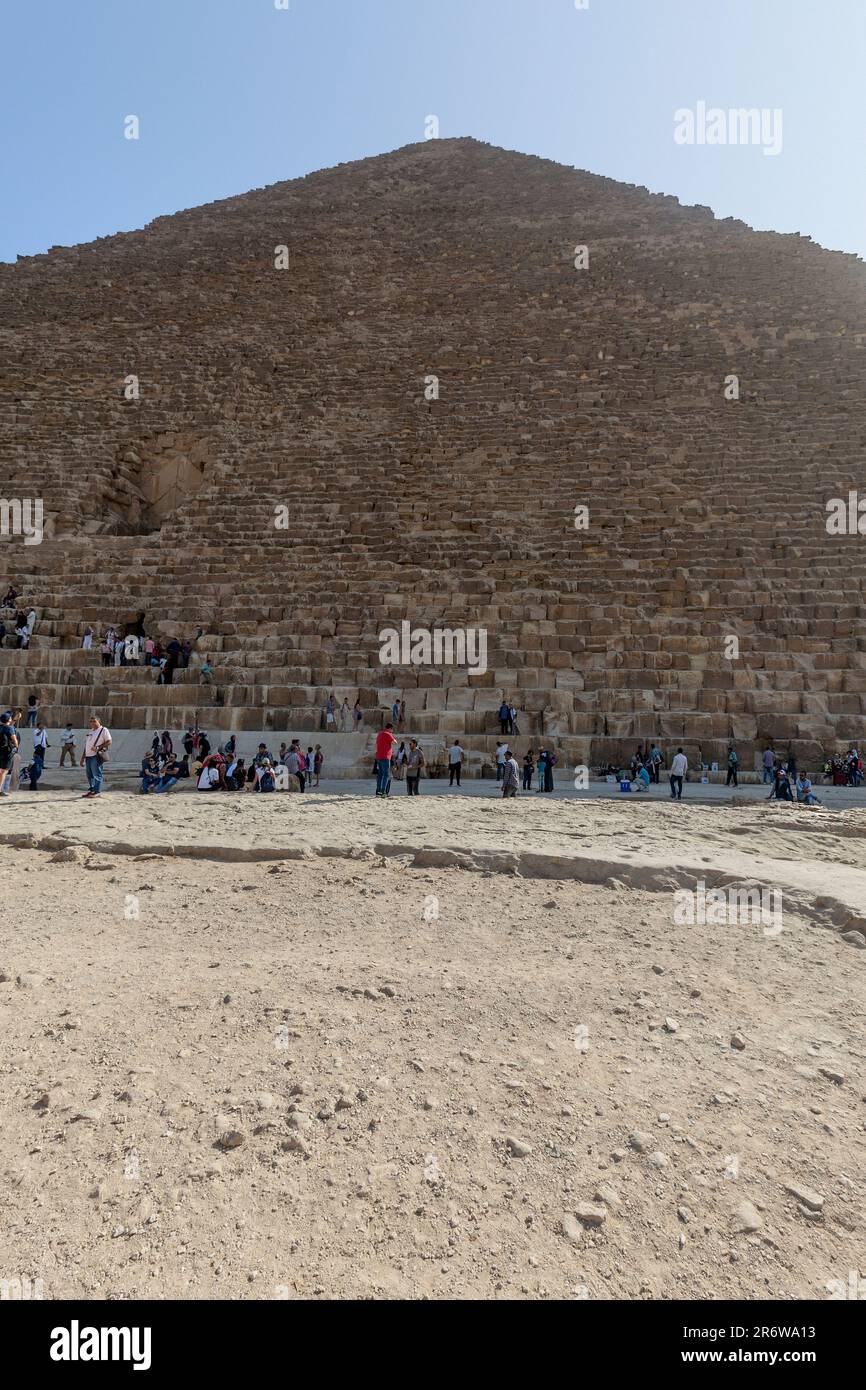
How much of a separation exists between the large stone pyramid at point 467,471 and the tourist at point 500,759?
710 millimetres

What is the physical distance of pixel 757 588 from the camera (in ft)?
45.4

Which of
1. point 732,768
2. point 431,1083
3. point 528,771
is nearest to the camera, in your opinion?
point 431,1083

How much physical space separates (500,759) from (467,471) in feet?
32.5

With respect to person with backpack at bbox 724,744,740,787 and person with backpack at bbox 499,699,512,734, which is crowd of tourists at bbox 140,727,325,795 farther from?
person with backpack at bbox 724,744,740,787

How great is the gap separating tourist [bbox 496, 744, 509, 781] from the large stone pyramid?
710 millimetres

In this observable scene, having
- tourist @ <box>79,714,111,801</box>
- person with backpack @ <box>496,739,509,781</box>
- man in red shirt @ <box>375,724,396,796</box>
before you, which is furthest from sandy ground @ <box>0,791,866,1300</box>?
person with backpack @ <box>496,739,509,781</box>

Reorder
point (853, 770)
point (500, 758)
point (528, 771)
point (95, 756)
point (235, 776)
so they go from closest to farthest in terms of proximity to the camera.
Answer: point (95, 756)
point (235, 776)
point (500, 758)
point (528, 771)
point (853, 770)

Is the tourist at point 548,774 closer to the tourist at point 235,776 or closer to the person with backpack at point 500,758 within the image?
the person with backpack at point 500,758

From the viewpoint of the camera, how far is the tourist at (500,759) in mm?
10000

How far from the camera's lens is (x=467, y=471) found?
1816 cm

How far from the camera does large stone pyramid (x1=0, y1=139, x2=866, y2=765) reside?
1291cm

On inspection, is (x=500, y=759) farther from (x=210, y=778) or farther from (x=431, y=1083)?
(x=431, y=1083)

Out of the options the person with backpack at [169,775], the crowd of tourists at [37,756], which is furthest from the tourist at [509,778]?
the crowd of tourists at [37,756]

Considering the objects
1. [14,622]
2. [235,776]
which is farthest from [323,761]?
[14,622]
